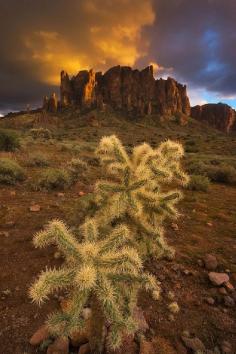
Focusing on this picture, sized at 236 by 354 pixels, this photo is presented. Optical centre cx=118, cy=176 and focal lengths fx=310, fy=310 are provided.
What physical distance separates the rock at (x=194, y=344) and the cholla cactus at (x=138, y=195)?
3.62 feet

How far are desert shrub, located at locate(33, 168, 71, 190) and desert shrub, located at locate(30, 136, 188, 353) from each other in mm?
5172

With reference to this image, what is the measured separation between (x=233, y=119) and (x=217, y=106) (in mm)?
9622

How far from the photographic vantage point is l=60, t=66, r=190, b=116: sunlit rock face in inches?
4425

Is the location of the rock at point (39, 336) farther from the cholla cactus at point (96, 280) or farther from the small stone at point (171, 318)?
the small stone at point (171, 318)

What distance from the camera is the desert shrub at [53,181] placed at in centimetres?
962

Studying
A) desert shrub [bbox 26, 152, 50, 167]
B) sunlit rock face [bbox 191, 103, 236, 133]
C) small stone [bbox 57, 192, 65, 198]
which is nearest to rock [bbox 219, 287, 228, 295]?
small stone [bbox 57, 192, 65, 198]

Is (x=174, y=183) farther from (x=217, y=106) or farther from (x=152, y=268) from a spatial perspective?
(x=217, y=106)

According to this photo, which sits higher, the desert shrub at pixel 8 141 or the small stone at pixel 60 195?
the desert shrub at pixel 8 141

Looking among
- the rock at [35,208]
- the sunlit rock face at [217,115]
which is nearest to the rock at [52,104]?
the sunlit rock face at [217,115]

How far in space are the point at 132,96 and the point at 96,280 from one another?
12059cm

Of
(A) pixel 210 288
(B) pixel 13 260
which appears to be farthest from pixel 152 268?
(B) pixel 13 260

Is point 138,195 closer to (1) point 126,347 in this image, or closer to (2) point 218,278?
(1) point 126,347

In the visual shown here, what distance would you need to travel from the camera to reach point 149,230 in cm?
402

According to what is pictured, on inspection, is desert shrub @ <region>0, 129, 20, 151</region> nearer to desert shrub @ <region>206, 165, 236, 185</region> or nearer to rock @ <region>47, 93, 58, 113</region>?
desert shrub @ <region>206, 165, 236, 185</region>
